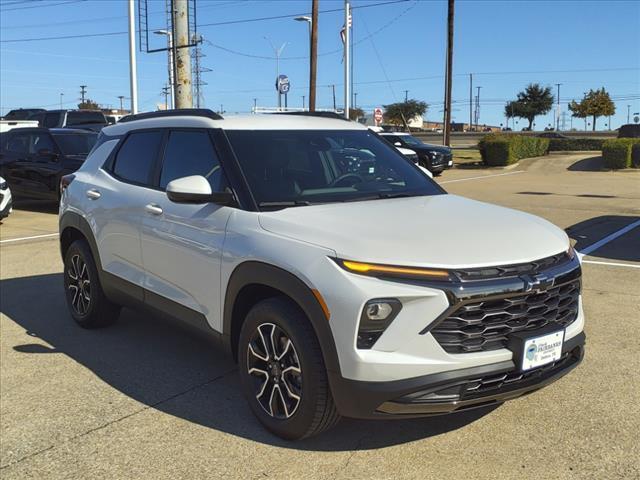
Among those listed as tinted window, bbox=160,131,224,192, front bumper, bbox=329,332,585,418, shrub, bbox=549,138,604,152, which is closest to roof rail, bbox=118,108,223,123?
tinted window, bbox=160,131,224,192

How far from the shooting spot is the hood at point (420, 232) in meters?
2.96

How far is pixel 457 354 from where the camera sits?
2.93 meters

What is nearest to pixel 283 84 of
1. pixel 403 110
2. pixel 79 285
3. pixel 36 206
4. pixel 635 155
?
pixel 635 155

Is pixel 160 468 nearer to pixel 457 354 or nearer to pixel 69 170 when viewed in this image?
pixel 457 354

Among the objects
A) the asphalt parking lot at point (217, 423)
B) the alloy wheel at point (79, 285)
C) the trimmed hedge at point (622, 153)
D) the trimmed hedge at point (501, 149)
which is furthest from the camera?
the trimmed hedge at point (501, 149)

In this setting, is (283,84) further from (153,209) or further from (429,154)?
(153,209)

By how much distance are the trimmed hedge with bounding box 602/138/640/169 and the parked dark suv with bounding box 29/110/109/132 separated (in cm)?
1913

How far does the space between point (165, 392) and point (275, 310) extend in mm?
1358

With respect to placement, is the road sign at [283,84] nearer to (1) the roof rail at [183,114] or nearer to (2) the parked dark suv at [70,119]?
(2) the parked dark suv at [70,119]

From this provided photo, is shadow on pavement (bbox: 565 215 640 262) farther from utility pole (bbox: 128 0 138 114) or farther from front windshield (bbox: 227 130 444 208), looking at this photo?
utility pole (bbox: 128 0 138 114)

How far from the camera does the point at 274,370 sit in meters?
3.43

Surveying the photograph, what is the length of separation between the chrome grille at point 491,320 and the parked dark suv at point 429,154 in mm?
21681

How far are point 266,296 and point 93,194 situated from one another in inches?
91.2

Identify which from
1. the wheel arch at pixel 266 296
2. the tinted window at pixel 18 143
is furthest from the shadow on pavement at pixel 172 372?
the tinted window at pixel 18 143
